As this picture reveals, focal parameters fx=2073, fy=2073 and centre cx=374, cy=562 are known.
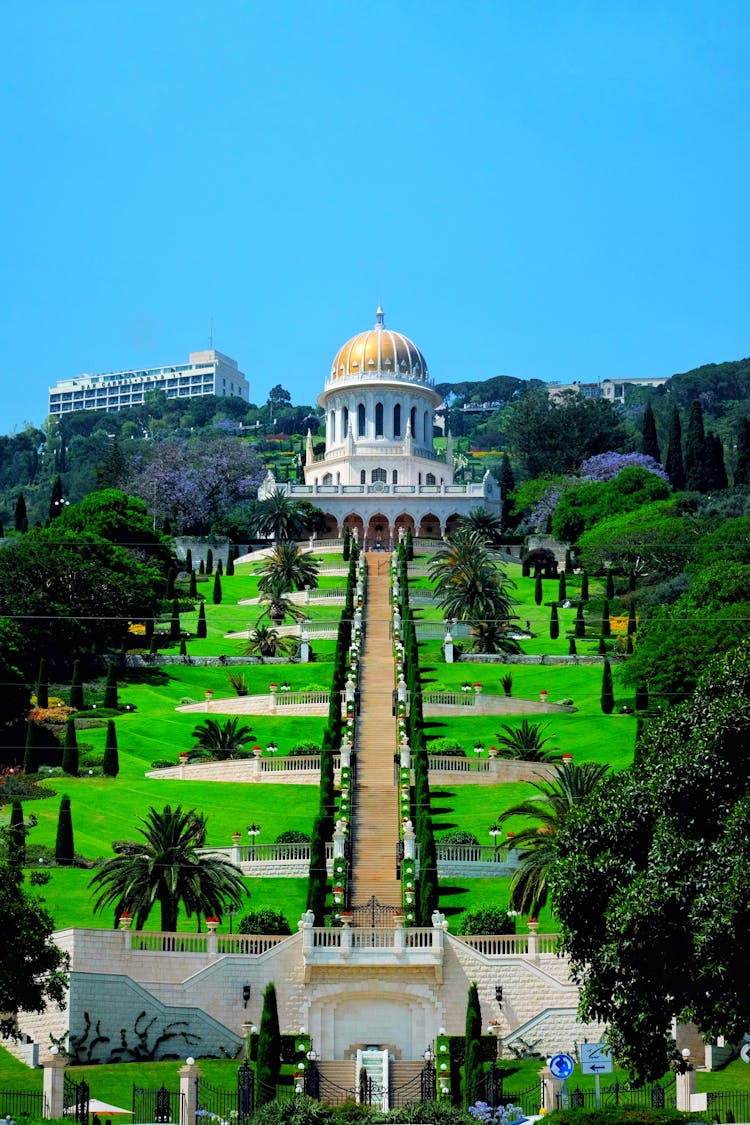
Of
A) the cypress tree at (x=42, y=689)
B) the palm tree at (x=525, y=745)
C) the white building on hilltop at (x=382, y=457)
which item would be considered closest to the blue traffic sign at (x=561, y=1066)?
the palm tree at (x=525, y=745)

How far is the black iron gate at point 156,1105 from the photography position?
132 feet

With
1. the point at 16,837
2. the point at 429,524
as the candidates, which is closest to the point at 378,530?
the point at 429,524

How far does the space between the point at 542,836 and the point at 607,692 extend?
22.6m

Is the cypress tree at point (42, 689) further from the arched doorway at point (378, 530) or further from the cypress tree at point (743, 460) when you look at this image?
the cypress tree at point (743, 460)

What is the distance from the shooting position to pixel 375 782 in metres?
63.6

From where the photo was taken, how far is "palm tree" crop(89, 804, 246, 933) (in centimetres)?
5072

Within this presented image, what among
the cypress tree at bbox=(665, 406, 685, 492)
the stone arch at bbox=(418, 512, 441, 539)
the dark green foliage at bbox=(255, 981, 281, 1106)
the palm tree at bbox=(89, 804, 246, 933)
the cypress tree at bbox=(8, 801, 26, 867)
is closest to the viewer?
the dark green foliage at bbox=(255, 981, 281, 1106)

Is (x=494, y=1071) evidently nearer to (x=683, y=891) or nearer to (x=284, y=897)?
(x=683, y=891)

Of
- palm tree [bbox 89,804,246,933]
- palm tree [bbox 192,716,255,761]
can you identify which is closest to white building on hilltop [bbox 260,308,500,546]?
palm tree [bbox 192,716,255,761]

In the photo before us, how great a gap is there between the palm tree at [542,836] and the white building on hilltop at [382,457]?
71.2 metres

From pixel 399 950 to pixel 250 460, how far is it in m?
89.3

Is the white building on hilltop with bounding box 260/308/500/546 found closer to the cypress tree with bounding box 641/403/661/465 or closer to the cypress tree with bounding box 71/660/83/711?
the cypress tree with bounding box 641/403/661/465

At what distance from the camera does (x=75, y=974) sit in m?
47.0

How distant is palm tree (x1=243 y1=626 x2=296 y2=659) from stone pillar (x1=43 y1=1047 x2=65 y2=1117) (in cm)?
4606
